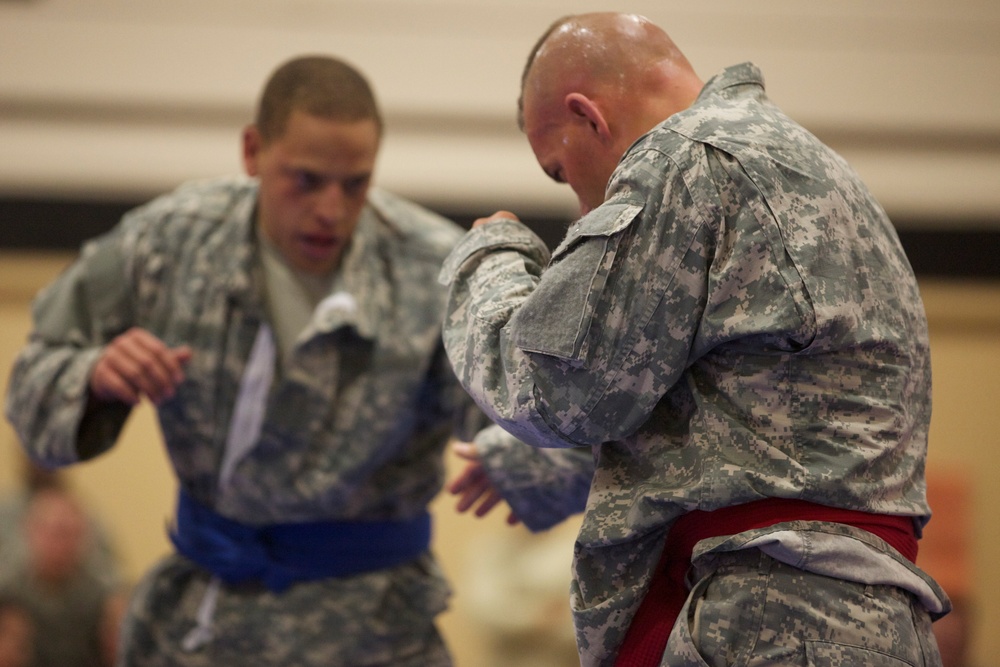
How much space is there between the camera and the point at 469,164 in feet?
12.4

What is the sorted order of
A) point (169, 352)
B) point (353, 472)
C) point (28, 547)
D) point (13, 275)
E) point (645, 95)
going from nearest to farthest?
point (645, 95) < point (169, 352) < point (353, 472) < point (28, 547) < point (13, 275)

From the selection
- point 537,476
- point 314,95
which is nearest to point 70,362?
point 314,95

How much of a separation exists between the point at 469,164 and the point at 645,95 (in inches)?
101

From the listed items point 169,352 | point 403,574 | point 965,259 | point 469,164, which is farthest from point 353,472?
point 965,259

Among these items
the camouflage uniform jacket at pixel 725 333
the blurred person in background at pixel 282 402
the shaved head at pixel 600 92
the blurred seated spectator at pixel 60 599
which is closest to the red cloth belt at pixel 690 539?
the camouflage uniform jacket at pixel 725 333

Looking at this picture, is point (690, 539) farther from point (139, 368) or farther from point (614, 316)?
point (139, 368)

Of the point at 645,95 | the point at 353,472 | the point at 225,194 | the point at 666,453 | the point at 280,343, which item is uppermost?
the point at 645,95

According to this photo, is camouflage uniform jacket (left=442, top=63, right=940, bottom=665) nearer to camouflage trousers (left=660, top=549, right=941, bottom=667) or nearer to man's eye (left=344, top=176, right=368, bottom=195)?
camouflage trousers (left=660, top=549, right=941, bottom=667)

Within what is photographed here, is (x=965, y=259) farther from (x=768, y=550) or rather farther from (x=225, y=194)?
(x=768, y=550)

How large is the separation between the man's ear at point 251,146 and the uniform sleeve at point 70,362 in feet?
0.95

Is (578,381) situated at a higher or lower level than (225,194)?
higher

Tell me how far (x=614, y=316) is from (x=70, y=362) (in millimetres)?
1225

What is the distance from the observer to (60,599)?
3.57 meters

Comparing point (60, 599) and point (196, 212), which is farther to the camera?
point (60, 599)
